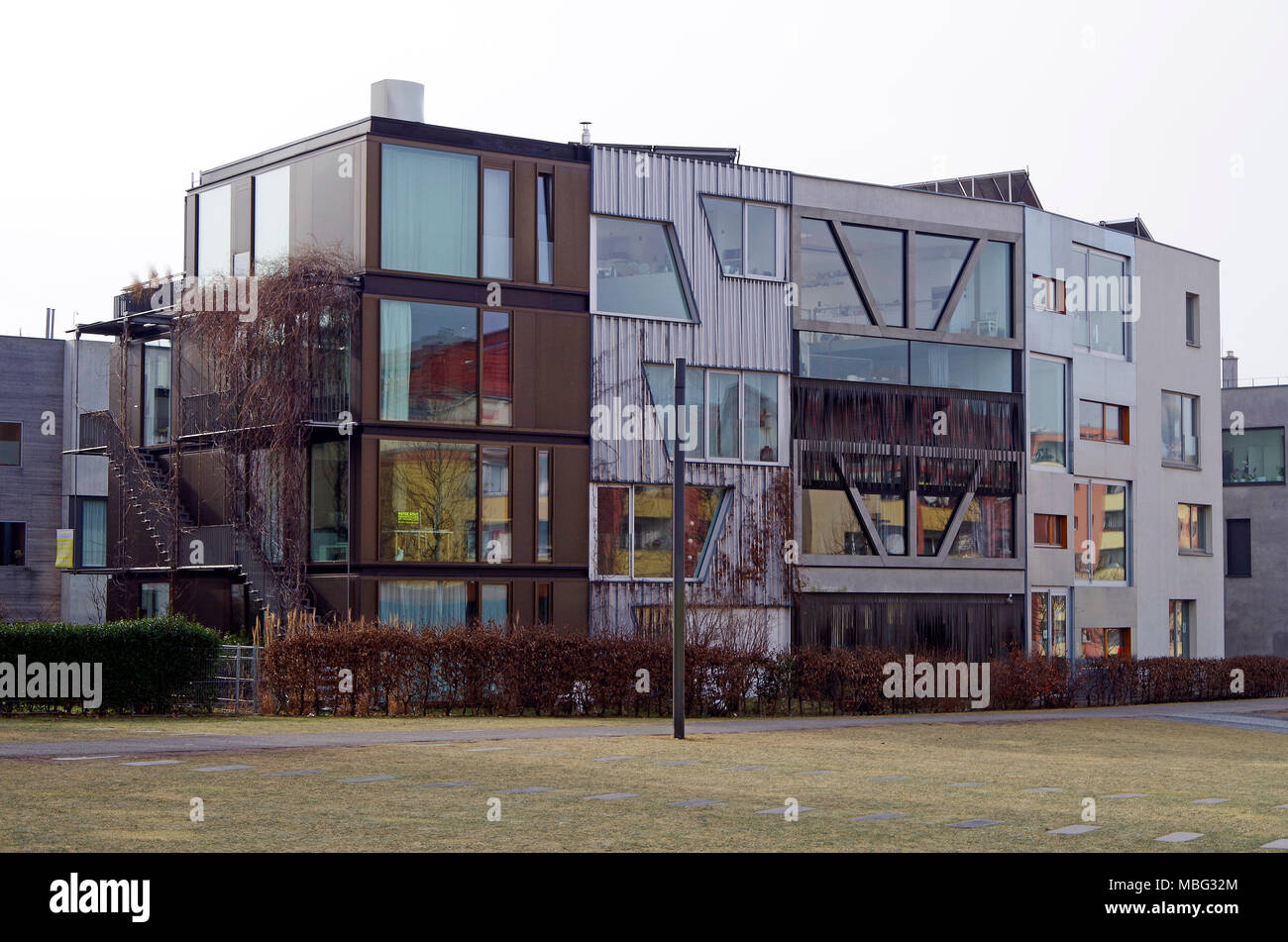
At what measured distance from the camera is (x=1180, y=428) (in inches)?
1950

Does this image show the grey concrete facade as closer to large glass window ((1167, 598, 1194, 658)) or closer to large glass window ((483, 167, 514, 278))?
large glass window ((1167, 598, 1194, 658))

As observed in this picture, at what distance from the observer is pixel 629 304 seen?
3722 centimetres

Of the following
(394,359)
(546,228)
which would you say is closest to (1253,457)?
(546,228)

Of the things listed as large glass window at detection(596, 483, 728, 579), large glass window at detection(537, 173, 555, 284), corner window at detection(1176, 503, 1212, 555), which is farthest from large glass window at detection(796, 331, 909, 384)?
corner window at detection(1176, 503, 1212, 555)

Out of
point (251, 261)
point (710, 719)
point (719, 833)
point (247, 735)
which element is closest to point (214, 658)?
point (247, 735)

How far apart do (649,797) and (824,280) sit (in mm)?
26214

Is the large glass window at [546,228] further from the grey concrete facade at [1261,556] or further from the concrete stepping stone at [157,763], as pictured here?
the grey concrete facade at [1261,556]

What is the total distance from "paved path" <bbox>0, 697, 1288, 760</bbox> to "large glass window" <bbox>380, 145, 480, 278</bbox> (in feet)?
37.9

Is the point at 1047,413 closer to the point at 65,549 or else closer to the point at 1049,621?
the point at 1049,621

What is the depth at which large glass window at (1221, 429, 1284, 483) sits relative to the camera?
59.0m

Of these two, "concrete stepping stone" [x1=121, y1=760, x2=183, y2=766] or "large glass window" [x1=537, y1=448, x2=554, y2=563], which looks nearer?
"concrete stepping stone" [x1=121, y1=760, x2=183, y2=766]

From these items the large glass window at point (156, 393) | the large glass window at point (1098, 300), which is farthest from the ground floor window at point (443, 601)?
the large glass window at point (1098, 300)

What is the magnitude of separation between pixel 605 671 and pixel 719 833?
15.3 m
